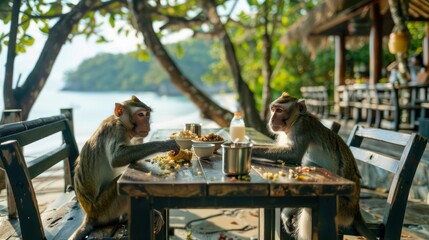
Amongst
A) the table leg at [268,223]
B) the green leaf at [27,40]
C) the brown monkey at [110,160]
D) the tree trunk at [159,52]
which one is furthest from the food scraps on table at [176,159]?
the green leaf at [27,40]

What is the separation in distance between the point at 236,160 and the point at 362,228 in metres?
0.97

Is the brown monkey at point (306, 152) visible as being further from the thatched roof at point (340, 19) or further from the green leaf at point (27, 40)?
the thatched roof at point (340, 19)

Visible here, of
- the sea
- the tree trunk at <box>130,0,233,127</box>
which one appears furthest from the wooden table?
the tree trunk at <box>130,0,233,127</box>

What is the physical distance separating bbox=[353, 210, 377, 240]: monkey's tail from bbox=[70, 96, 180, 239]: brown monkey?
1063mm

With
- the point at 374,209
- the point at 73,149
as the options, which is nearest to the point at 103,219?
the point at 73,149

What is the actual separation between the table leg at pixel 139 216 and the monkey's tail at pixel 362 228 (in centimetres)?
124

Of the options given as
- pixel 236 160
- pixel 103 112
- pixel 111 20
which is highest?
pixel 111 20

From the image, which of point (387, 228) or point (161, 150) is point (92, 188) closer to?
point (161, 150)

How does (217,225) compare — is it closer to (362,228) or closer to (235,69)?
(362,228)

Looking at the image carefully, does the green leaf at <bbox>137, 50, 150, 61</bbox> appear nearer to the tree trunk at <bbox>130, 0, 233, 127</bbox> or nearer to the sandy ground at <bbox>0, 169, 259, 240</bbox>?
the tree trunk at <bbox>130, 0, 233, 127</bbox>

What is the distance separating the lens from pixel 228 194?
5.64ft

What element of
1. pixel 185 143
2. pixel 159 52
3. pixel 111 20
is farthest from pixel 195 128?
pixel 111 20

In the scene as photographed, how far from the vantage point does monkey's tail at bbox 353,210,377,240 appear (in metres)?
2.37

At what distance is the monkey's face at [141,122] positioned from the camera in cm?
252
